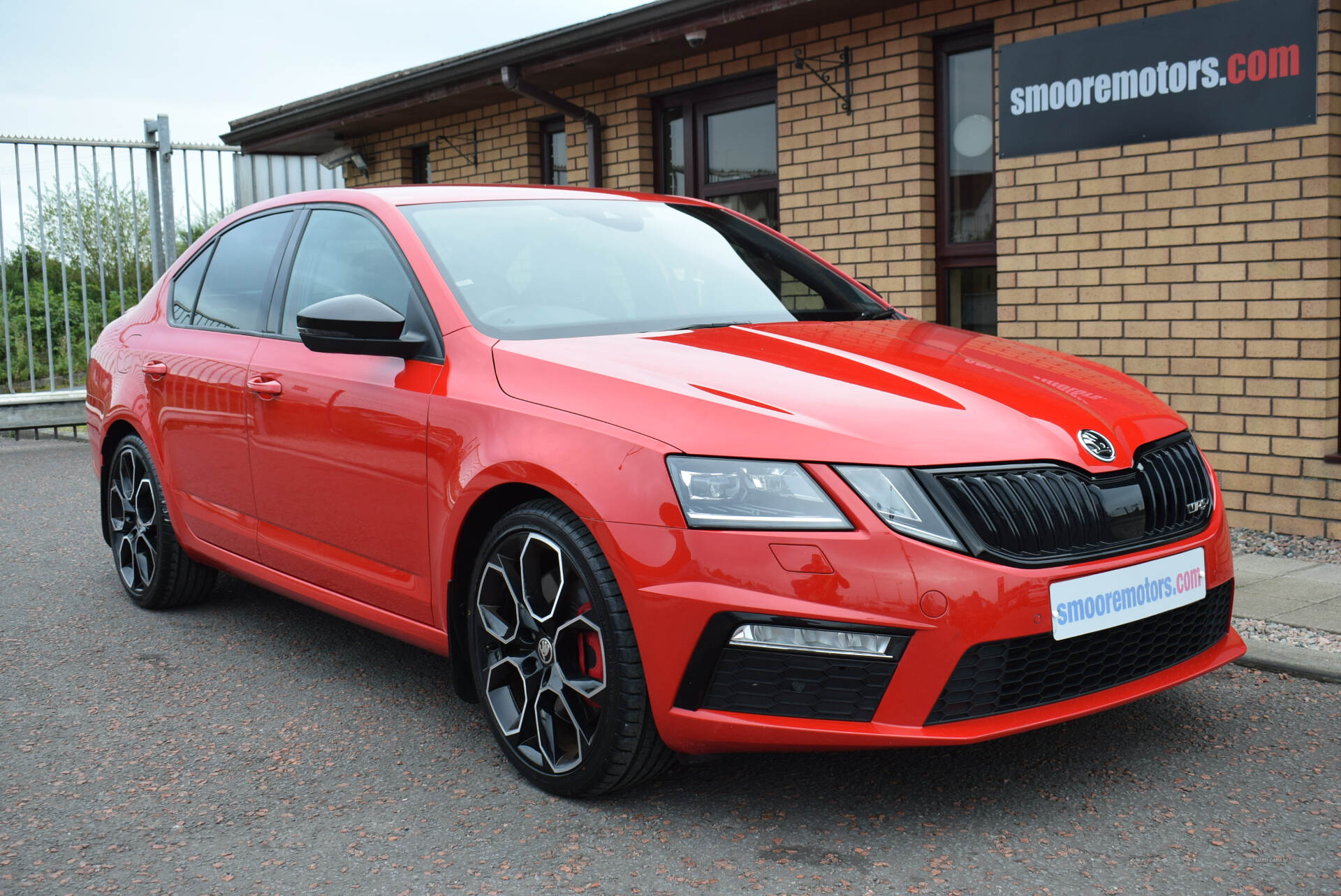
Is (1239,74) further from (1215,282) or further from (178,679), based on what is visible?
(178,679)

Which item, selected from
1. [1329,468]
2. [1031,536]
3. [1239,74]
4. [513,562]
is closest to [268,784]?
[513,562]

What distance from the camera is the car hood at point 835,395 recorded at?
2787mm

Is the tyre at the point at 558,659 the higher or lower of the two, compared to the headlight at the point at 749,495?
lower

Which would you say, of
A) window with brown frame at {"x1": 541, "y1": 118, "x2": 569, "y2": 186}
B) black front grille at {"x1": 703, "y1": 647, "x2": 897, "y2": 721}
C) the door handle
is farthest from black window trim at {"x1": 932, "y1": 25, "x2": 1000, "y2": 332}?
black front grille at {"x1": 703, "y1": 647, "x2": 897, "y2": 721}

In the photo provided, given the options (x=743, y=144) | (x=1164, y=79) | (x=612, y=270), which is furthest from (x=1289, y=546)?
(x=743, y=144)

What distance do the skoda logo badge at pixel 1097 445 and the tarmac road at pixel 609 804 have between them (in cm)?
85

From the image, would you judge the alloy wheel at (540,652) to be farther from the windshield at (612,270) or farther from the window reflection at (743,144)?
the window reflection at (743,144)

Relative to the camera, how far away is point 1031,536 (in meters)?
2.77

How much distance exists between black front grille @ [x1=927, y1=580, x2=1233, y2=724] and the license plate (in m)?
0.02

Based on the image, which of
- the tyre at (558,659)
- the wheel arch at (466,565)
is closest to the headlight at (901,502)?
the tyre at (558,659)

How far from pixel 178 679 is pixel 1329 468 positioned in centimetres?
509

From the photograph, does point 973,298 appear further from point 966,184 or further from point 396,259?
point 396,259

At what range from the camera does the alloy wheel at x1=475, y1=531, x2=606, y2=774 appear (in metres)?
3.08

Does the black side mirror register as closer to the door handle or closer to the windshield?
the windshield
